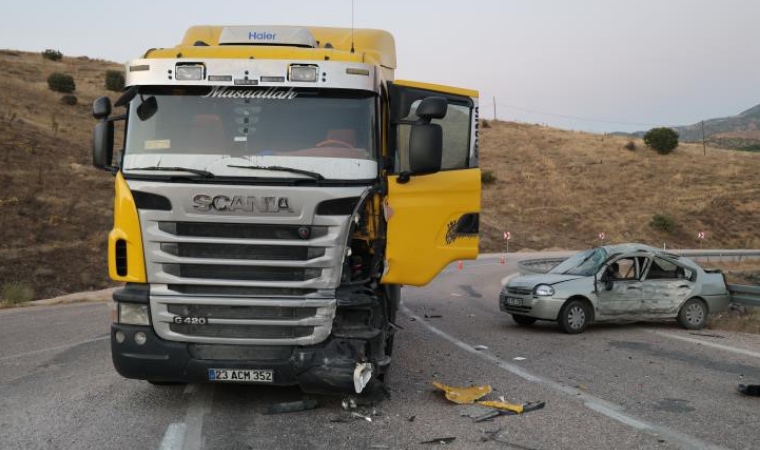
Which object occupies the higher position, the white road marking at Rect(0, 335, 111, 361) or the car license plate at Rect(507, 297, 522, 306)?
the car license plate at Rect(507, 297, 522, 306)

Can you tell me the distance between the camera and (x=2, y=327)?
13188mm

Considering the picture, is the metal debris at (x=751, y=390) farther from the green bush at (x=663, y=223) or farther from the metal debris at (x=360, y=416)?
the green bush at (x=663, y=223)

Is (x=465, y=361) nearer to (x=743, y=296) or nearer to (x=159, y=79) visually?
(x=159, y=79)

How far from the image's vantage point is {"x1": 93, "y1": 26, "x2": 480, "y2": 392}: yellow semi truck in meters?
5.96

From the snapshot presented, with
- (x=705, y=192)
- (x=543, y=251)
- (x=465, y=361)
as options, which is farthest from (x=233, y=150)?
(x=705, y=192)

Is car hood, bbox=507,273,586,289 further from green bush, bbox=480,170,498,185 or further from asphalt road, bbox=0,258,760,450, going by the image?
green bush, bbox=480,170,498,185

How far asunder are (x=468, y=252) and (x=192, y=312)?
3.06 meters

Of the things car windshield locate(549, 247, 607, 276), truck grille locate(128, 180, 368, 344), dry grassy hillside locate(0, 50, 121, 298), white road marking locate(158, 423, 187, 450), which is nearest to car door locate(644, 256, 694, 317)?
car windshield locate(549, 247, 607, 276)

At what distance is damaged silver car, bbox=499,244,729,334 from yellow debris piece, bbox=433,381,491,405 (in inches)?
206

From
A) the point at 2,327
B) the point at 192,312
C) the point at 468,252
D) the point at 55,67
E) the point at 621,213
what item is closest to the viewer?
the point at 192,312

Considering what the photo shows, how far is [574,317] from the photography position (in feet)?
39.6

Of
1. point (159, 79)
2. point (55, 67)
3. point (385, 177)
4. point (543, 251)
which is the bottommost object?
point (543, 251)

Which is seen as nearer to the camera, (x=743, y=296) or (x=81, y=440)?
(x=81, y=440)

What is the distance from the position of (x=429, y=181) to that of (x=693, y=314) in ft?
25.3
